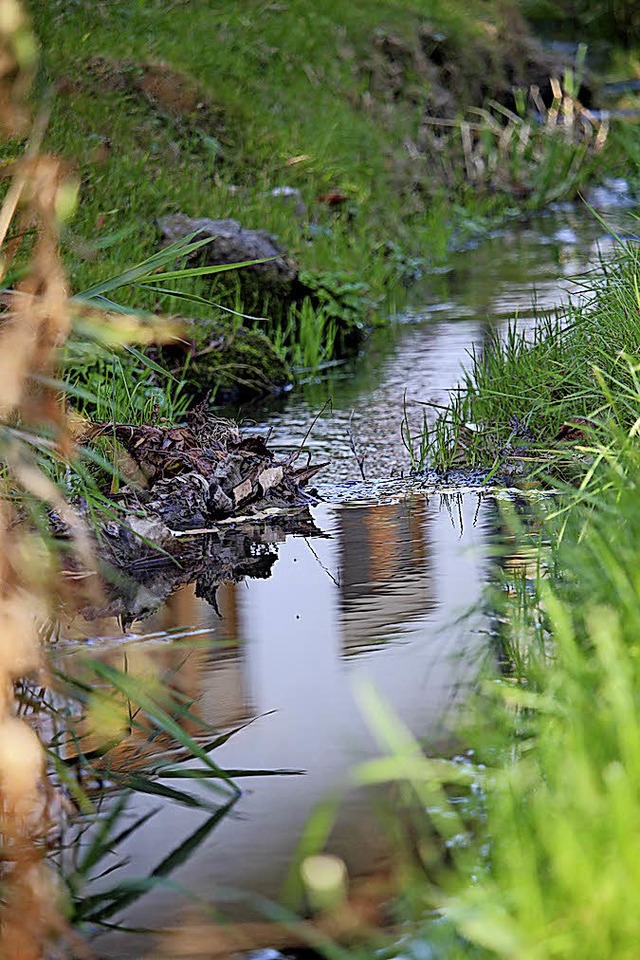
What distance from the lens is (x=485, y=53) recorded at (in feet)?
46.5

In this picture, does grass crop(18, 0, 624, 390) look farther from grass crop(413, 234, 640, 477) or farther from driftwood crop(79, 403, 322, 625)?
grass crop(413, 234, 640, 477)

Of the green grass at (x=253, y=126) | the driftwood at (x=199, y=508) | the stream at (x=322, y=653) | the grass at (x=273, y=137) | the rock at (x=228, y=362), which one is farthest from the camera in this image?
the green grass at (x=253, y=126)

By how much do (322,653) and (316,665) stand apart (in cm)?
8

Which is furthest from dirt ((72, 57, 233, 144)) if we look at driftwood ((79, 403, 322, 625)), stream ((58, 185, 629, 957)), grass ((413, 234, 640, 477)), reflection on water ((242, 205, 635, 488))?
driftwood ((79, 403, 322, 625))

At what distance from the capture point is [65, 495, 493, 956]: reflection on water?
2447 mm

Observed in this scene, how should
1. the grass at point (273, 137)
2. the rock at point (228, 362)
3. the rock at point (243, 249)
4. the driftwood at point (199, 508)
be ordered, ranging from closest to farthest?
the driftwood at point (199, 508) < the rock at point (228, 362) < the rock at point (243, 249) < the grass at point (273, 137)


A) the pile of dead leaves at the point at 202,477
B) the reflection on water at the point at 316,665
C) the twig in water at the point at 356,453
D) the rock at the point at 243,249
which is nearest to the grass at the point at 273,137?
the rock at the point at 243,249

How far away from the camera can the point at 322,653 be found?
3326 mm

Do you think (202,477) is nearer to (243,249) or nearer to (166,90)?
(243,249)

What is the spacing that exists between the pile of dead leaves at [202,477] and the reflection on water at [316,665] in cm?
27

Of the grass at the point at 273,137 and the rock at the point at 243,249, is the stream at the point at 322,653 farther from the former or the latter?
the grass at the point at 273,137

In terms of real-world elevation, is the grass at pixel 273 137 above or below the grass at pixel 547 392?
above

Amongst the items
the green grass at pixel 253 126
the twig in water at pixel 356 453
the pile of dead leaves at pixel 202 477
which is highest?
the green grass at pixel 253 126

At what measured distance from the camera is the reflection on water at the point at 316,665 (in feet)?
8.03
